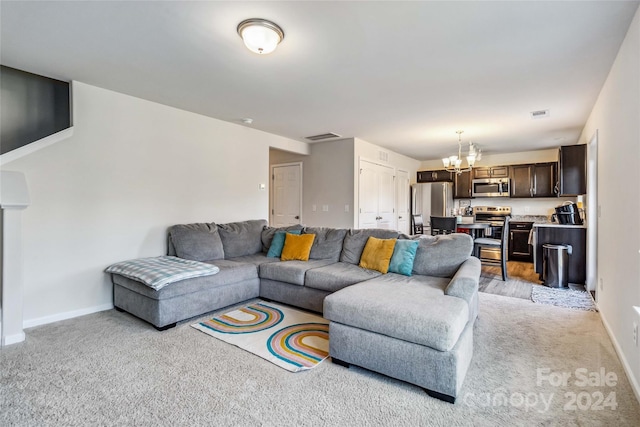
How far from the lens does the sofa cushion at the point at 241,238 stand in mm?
4152

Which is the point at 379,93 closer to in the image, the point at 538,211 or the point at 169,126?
→ the point at 169,126

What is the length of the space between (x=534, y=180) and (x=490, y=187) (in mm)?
830

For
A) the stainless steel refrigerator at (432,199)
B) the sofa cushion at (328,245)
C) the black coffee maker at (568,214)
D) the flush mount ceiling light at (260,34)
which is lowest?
the sofa cushion at (328,245)

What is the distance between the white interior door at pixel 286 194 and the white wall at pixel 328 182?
0.12m

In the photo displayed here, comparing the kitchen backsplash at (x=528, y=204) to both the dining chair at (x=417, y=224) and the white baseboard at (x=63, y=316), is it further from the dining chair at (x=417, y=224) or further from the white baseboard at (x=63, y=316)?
the white baseboard at (x=63, y=316)

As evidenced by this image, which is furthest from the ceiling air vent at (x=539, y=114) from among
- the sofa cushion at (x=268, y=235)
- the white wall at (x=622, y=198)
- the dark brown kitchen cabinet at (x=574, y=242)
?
the sofa cushion at (x=268, y=235)

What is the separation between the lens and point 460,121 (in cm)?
452

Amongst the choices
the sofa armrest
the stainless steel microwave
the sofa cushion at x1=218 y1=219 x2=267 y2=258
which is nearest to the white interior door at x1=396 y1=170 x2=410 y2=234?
the stainless steel microwave

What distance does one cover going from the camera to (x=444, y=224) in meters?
5.16

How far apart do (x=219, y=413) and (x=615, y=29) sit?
11.7 feet

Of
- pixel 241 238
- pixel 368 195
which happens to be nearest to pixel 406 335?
pixel 241 238

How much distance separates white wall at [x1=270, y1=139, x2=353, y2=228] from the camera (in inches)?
227

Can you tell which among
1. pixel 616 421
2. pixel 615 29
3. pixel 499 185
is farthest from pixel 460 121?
pixel 616 421

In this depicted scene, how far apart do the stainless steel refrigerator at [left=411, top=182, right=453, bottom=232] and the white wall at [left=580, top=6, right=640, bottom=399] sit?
13.5 ft
